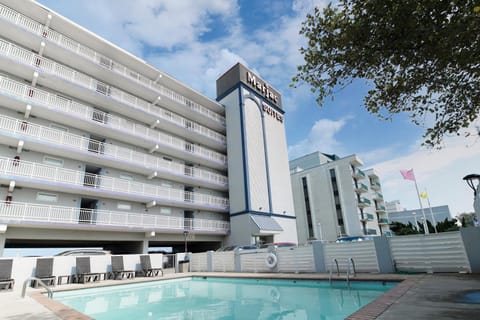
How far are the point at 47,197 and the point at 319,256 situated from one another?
16.7 meters

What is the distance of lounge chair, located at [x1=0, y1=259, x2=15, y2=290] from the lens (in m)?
11.5

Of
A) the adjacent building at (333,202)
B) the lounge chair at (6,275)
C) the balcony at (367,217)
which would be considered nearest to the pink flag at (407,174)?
the adjacent building at (333,202)

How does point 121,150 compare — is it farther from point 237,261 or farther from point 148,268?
point 237,261

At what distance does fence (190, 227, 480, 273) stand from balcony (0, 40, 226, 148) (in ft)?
46.1

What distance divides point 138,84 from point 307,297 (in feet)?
67.4

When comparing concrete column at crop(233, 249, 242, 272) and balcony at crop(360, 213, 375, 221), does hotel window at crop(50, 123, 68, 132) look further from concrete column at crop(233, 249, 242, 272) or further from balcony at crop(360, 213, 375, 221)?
balcony at crop(360, 213, 375, 221)

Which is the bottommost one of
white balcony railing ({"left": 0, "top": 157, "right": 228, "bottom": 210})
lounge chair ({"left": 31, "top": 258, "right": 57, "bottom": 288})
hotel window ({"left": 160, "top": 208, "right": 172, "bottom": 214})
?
lounge chair ({"left": 31, "top": 258, "right": 57, "bottom": 288})

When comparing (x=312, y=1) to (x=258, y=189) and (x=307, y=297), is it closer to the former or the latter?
(x=307, y=297)

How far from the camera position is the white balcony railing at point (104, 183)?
15453 mm

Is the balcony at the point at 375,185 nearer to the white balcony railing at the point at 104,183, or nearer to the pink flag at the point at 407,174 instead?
the pink flag at the point at 407,174

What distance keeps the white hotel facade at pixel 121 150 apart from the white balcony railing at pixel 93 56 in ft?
0.31

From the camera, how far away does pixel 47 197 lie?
55.9 feet

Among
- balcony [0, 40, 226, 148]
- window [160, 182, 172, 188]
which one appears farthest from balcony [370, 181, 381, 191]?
window [160, 182, 172, 188]

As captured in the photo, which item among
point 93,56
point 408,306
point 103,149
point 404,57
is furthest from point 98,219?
point 404,57
